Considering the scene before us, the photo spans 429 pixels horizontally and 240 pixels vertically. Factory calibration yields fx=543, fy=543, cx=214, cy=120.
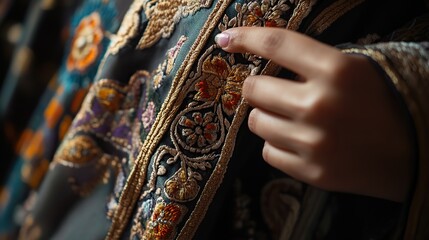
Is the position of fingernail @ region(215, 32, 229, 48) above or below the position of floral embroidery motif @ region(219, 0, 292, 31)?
below

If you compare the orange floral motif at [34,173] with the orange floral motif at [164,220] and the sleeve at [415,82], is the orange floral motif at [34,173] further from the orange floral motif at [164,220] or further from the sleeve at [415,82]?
the sleeve at [415,82]

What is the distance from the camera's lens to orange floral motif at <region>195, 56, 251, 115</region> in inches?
18.0

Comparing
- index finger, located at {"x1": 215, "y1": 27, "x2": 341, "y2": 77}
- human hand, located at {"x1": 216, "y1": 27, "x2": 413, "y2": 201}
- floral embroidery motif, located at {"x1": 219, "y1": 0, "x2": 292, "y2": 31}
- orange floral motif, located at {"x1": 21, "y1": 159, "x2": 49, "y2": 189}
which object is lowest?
orange floral motif, located at {"x1": 21, "y1": 159, "x2": 49, "y2": 189}

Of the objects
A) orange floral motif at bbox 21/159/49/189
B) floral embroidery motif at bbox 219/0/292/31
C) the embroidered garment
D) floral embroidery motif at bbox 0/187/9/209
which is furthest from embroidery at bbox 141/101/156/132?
floral embroidery motif at bbox 0/187/9/209

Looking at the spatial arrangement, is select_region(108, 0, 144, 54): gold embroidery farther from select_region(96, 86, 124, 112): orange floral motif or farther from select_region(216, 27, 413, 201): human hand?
select_region(216, 27, 413, 201): human hand

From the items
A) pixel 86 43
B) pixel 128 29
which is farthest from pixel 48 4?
pixel 128 29

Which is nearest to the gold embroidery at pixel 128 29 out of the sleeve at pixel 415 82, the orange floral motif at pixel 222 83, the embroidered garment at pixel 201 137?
the embroidered garment at pixel 201 137

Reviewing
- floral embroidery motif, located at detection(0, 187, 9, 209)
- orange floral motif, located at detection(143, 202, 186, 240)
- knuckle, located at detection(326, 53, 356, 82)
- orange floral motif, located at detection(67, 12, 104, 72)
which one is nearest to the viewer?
knuckle, located at detection(326, 53, 356, 82)

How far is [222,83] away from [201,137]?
50 millimetres

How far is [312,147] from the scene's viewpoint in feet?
1.26

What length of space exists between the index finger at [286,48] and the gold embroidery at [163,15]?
64mm

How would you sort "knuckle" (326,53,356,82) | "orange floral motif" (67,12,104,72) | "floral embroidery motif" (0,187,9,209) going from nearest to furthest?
"knuckle" (326,53,356,82) < "orange floral motif" (67,12,104,72) < "floral embroidery motif" (0,187,9,209)

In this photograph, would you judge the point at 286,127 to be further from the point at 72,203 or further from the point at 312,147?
the point at 72,203

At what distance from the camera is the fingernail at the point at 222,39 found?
443mm
